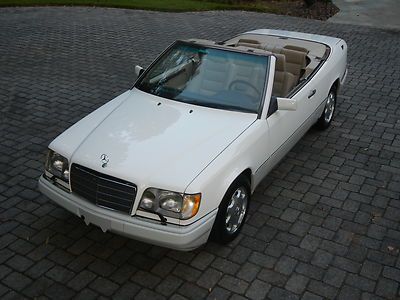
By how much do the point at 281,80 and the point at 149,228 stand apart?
8.69 ft

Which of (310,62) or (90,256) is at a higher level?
(310,62)

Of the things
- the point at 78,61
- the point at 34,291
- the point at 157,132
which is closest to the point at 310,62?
the point at 157,132

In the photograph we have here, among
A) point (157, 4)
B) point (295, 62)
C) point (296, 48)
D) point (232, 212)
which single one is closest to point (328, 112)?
point (296, 48)

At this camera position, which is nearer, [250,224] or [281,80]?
[250,224]

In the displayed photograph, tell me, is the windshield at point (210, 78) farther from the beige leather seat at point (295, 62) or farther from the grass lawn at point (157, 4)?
the grass lawn at point (157, 4)

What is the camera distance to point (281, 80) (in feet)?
18.2

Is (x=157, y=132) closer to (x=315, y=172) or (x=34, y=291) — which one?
(x=34, y=291)

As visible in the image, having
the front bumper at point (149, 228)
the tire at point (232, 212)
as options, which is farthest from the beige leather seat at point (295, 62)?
the front bumper at point (149, 228)

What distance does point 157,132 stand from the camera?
4539 mm

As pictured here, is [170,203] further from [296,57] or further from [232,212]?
[296,57]

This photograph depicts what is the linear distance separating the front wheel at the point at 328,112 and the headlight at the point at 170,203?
3599 millimetres

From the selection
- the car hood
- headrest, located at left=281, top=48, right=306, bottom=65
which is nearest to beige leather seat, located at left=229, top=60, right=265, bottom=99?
the car hood

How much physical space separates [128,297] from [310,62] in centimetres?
409

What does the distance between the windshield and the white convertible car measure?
0.04ft
